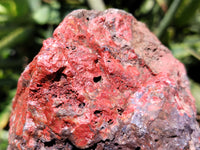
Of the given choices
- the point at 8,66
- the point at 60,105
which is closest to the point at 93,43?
the point at 60,105

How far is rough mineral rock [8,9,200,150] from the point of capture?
3.34 ft

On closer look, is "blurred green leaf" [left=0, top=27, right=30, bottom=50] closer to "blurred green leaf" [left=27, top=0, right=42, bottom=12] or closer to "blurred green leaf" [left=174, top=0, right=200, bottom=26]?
"blurred green leaf" [left=27, top=0, right=42, bottom=12]

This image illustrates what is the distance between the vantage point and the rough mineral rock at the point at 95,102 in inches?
40.1

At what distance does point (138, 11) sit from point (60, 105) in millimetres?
2552

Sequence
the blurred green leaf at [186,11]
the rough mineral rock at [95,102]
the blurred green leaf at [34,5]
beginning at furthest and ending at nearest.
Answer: the blurred green leaf at [34,5] < the blurred green leaf at [186,11] < the rough mineral rock at [95,102]

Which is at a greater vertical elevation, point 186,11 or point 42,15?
point 186,11

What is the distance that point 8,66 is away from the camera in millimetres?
2762

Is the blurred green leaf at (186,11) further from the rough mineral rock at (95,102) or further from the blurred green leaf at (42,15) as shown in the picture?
the rough mineral rock at (95,102)

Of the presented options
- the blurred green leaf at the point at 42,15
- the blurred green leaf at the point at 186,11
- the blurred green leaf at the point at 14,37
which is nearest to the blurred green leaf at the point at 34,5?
the blurred green leaf at the point at 42,15

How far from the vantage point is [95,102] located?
102 cm

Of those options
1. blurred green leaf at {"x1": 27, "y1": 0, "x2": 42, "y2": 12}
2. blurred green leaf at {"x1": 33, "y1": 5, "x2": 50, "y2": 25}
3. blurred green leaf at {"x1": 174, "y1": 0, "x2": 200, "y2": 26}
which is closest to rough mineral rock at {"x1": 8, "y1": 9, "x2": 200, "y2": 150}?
blurred green leaf at {"x1": 33, "y1": 5, "x2": 50, "y2": 25}

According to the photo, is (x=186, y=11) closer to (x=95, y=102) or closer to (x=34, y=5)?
(x=34, y=5)

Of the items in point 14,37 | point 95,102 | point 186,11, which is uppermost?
point 186,11

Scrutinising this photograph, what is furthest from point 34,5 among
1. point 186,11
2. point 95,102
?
point 95,102
